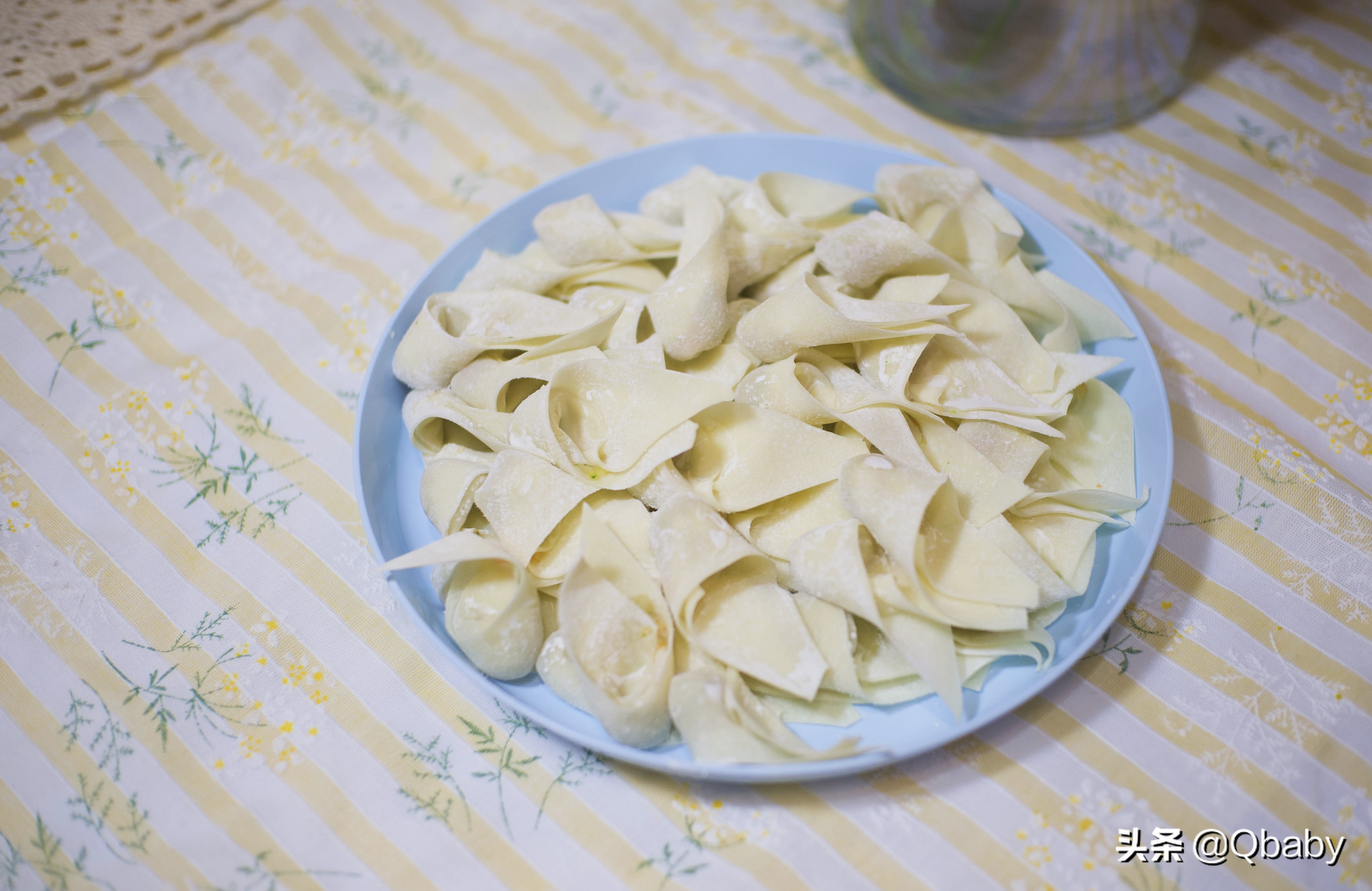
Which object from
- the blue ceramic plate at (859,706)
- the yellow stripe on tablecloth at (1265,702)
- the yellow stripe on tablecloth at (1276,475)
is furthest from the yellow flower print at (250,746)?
the yellow stripe on tablecloth at (1276,475)

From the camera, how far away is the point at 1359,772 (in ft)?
3.42

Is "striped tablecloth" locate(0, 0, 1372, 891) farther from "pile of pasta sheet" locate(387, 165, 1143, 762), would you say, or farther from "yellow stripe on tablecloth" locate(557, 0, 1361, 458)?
"pile of pasta sheet" locate(387, 165, 1143, 762)

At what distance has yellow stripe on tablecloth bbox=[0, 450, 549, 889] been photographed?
40.0 inches

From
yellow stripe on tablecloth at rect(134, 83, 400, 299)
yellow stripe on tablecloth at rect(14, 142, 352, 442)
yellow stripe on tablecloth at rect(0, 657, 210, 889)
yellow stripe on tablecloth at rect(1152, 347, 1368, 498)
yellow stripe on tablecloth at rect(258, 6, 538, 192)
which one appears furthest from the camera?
yellow stripe on tablecloth at rect(258, 6, 538, 192)

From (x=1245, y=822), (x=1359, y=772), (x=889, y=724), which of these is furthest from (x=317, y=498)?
(x=1359, y=772)

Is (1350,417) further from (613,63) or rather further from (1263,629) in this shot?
(613,63)

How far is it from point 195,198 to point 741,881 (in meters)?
1.45

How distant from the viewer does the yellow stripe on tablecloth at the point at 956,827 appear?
3.23 ft

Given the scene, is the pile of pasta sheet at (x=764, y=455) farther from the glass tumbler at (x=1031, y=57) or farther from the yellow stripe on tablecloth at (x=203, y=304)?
the glass tumbler at (x=1031, y=57)

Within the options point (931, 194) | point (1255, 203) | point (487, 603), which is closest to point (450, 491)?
point (487, 603)

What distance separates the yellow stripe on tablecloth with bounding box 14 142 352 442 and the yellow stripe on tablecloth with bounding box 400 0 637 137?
0.64 meters

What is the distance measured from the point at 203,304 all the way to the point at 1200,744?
160 cm

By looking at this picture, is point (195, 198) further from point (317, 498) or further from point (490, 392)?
point (490, 392)

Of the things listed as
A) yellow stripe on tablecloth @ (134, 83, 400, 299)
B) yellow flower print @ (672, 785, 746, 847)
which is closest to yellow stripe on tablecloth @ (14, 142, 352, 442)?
yellow stripe on tablecloth @ (134, 83, 400, 299)
